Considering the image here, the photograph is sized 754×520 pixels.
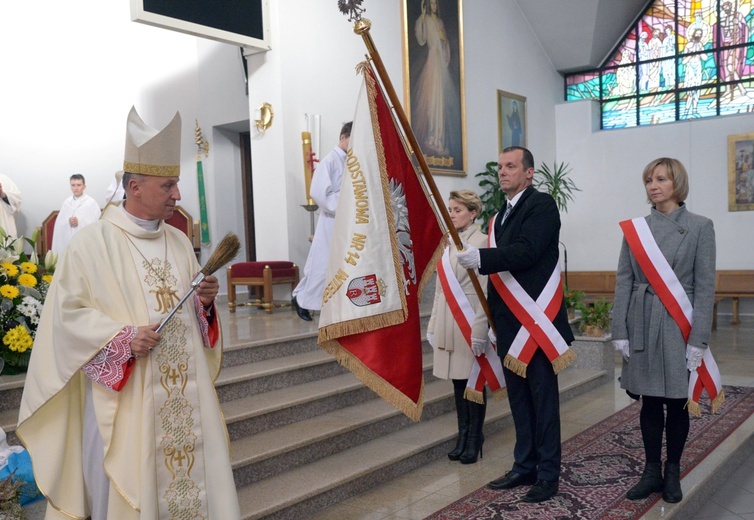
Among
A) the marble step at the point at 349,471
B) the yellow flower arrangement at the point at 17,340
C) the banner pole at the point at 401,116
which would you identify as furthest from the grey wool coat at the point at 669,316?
the yellow flower arrangement at the point at 17,340

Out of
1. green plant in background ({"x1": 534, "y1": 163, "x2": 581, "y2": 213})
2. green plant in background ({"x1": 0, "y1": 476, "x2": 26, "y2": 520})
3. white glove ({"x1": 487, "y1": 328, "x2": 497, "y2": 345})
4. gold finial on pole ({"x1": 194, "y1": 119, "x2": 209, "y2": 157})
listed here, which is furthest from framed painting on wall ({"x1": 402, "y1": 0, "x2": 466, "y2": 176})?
green plant in background ({"x1": 0, "y1": 476, "x2": 26, "y2": 520})

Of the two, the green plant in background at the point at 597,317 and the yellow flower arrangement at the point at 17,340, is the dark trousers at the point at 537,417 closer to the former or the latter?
the yellow flower arrangement at the point at 17,340

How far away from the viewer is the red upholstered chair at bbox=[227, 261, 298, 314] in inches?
287

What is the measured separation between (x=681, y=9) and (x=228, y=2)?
8.19 meters

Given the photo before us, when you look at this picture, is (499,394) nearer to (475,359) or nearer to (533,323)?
(475,359)

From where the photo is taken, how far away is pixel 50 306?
2.35m

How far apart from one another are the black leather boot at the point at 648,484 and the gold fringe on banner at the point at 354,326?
62.1 inches

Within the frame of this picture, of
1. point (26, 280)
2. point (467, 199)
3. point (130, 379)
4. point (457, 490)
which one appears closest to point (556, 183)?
point (467, 199)

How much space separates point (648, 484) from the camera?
3607 mm

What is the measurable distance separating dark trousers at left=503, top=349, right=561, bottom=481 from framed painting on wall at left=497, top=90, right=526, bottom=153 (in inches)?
301

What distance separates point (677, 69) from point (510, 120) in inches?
124

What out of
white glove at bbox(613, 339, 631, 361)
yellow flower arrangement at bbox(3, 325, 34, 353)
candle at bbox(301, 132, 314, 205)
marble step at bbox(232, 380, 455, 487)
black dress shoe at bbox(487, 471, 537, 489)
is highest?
candle at bbox(301, 132, 314, 205)

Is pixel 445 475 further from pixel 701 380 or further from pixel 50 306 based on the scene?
pixel 50 306

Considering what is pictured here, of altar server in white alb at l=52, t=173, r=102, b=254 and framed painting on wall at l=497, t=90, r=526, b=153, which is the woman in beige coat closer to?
altar server in white alb at l=52, t=173, r=102, b=254
